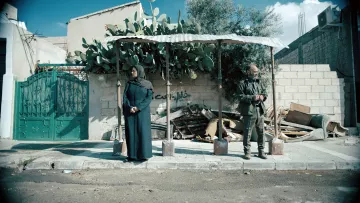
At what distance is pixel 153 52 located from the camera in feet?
26.0

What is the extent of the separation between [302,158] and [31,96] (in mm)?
9009

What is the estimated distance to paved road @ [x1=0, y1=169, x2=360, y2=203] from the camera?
10.7 feet

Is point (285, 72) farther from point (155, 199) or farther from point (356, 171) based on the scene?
point (155, 199)

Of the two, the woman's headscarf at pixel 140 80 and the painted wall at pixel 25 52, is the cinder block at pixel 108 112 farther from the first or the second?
the woman's headscarf at pixel 140 80

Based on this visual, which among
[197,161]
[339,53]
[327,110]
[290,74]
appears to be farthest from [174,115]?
[339,53]

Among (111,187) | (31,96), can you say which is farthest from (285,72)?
(31,96)

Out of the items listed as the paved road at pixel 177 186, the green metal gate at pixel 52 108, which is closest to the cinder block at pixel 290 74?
the paved road at pixel 177 186

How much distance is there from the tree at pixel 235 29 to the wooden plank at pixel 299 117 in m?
1.32

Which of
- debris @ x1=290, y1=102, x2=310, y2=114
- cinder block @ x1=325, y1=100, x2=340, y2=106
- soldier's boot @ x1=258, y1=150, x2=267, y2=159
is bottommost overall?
soldier's boot @ x1=258, y1=150, x2=267, y2=159

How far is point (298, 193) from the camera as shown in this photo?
342 centimetres

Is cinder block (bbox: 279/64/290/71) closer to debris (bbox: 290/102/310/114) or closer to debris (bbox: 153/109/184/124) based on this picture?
debris (bbox: 290/102/310/114)

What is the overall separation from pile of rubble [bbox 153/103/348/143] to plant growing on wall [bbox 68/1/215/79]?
1.43m

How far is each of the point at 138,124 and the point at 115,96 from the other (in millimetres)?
3864

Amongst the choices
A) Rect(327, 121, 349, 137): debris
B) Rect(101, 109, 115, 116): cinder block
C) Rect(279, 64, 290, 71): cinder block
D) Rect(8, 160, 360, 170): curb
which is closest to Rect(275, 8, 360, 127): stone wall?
Rect(279, 64, 290, 71): cinder block
